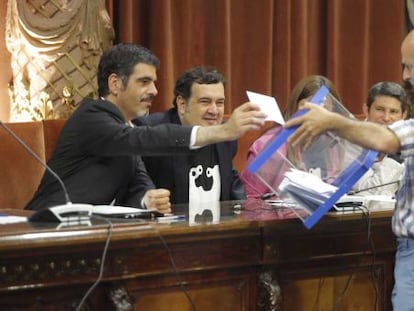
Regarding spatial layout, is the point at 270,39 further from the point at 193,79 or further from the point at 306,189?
the point at 306,189

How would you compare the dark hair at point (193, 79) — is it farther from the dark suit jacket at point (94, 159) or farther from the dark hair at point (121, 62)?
the dark suit jacket at point (94, 159)

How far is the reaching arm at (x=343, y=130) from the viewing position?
6.48 feet

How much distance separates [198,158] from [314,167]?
832mm

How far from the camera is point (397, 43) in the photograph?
4.82 metres

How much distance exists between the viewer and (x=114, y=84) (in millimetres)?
2803

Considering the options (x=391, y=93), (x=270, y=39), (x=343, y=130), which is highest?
(x=270, y=39)

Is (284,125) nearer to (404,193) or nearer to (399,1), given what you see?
(404,193)

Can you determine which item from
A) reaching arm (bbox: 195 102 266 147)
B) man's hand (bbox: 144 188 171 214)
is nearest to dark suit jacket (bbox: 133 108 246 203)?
man's hand (bbox: 144 188 171 214)

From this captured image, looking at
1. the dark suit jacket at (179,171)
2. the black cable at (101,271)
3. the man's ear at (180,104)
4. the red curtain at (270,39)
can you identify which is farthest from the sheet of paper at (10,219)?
the red curtain at (270,39)

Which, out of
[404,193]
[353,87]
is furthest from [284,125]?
[353,87]

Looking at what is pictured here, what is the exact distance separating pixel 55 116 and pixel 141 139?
4.29 ft

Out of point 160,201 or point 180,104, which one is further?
point 180,104

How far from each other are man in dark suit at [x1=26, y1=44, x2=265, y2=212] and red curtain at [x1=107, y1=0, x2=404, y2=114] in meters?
1.10

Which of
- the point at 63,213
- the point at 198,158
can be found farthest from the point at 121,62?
the point at 63,213
